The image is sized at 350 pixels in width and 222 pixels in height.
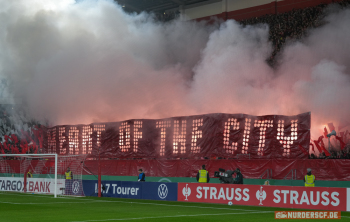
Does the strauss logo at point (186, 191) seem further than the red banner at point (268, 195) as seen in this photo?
Yes

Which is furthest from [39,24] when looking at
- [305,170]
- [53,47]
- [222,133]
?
[305,170]

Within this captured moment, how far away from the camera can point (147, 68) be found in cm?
2769

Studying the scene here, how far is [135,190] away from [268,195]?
6.38m

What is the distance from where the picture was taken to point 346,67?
2570cm

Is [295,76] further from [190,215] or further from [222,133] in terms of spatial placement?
[190,215]

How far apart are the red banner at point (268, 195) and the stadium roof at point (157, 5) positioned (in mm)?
17921

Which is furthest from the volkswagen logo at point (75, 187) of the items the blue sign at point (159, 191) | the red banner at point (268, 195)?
the red banner at point (268, 195)

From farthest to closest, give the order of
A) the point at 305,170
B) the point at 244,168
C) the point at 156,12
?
the point at 156,12 < the point at 244,168 < the point at 305,170

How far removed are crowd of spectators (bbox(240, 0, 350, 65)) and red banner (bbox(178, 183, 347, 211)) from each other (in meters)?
13.0

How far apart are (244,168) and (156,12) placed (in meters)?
18.6

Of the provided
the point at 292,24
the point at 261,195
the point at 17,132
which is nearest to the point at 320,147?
the point at 261,195

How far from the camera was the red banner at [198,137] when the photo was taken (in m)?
19.1

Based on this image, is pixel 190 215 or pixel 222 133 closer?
pixel 190 215

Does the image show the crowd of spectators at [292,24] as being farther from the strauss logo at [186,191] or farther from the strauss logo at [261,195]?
the strauss logo at [261,195]
